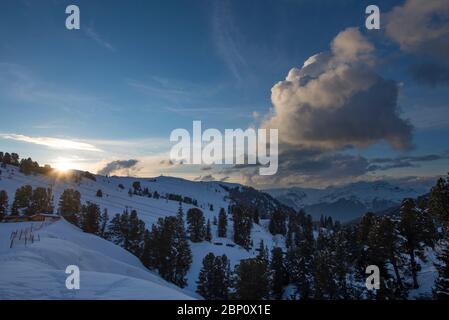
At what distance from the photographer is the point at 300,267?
67562mm

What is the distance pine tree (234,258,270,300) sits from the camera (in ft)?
155

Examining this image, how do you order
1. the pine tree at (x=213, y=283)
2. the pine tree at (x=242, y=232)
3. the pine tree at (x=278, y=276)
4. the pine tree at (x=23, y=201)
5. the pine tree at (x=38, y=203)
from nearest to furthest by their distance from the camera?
the pine tree at (x=213, y=283) < the pine tree at (x=278, y=276) < the pine tree at (x=23, y=201) < the pine tree at (x=38, y=203) < the pine tree at (x=242, y=232)

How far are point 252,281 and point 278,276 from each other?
2964 centimetres

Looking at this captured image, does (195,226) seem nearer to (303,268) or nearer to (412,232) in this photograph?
(303,268)

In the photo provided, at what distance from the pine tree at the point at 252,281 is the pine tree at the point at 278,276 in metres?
24.5

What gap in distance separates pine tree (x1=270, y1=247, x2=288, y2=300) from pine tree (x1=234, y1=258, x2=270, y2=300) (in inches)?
964

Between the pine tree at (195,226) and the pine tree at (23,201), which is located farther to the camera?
the pine tree at (195,226)

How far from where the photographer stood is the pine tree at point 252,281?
155 ft

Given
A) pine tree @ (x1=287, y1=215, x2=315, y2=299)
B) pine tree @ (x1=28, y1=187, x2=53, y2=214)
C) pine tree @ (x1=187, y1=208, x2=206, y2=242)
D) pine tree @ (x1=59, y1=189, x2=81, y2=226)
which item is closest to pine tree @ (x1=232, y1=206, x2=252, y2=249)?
pine tree @ (x1=187, y1=208, x2=206, y2=242)

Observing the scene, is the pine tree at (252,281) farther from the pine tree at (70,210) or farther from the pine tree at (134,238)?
the pine tree at (70,210)

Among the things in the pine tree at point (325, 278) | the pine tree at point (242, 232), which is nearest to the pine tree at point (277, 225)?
the pine tree at point (242, 232)

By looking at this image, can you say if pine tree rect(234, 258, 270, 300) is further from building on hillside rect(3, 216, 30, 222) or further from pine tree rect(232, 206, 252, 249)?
pine tree rect(232, 206, 252, 249)

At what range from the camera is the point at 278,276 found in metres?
74.5
